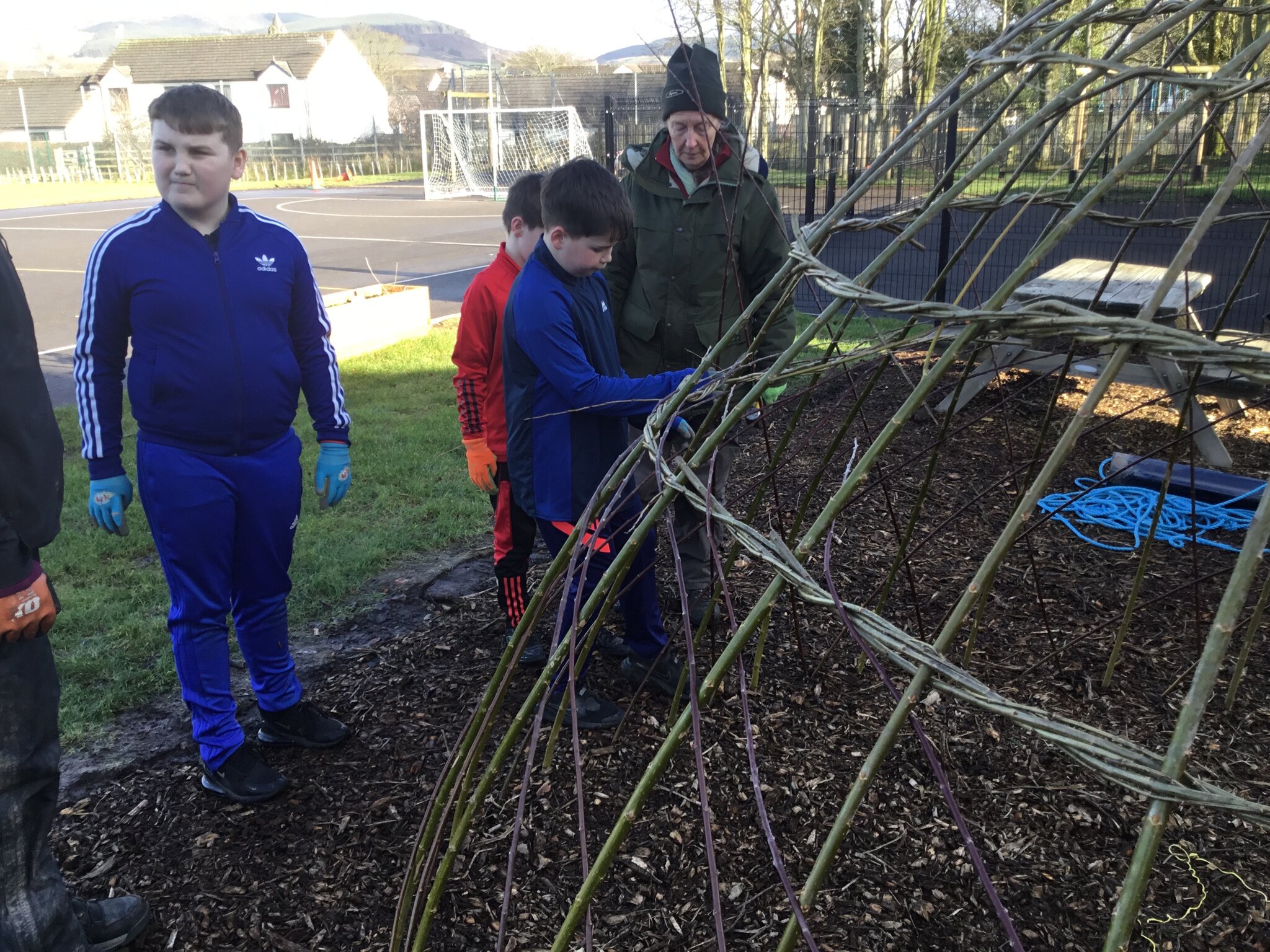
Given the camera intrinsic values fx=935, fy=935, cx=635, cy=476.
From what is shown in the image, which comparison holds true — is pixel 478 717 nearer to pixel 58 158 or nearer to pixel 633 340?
pixel 633 340

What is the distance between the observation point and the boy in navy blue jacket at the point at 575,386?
95.8 inches

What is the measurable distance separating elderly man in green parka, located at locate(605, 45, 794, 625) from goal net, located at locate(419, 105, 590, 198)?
2197 centimetres

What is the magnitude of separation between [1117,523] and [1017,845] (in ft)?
7.27

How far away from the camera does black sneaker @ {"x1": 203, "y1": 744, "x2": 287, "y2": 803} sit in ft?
7.87

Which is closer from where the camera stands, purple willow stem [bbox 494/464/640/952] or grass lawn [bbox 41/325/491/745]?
purple willow stem [bbox 494/464/640/952]

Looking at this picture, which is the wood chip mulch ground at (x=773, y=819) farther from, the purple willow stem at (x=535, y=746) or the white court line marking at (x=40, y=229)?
the white court line marking at (x=40, y=229)

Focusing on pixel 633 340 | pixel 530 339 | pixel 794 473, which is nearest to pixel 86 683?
pixel 530 339

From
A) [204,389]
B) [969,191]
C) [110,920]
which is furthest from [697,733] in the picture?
[969,191]

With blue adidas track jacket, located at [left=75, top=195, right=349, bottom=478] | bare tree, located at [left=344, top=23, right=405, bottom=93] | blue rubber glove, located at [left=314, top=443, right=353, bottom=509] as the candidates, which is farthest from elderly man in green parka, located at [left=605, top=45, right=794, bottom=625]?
bare tree, located at [left=344, top=23, right=405, bottom=93]

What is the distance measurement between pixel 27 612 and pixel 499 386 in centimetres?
158

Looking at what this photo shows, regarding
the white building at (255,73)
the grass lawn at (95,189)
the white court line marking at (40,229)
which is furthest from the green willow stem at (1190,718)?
the white building at (255,73)

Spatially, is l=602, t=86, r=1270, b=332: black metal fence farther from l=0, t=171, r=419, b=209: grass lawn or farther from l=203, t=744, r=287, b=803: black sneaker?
l=0, t=171, r=419, b=209: grass lawn

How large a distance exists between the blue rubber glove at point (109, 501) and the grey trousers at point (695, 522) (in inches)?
56.7

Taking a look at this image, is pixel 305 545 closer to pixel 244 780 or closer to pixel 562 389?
pixel 244 780
